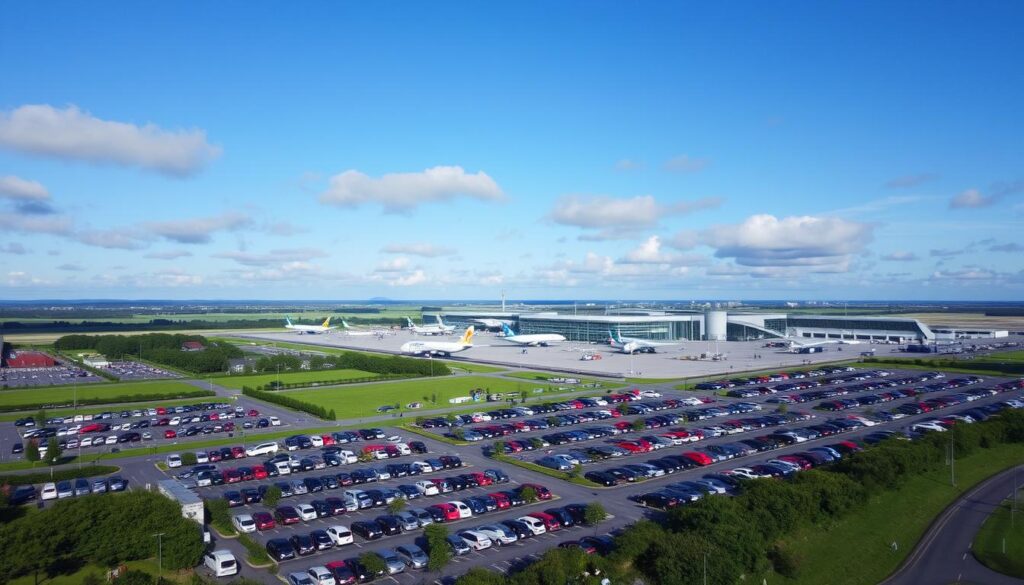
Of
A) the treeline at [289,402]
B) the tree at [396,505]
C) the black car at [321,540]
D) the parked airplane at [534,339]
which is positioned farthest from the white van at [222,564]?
the parked airplane at [534,339]

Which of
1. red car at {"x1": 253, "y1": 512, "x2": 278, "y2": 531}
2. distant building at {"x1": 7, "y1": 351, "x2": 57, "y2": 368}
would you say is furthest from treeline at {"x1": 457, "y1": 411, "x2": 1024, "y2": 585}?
distant building at {"x1": 7, "y1": 351, "x2": 57, "y2": 368}

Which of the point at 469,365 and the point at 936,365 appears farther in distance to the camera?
the point at 469,365

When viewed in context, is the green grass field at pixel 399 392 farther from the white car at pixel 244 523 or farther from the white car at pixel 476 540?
the white car at pixel 476 540

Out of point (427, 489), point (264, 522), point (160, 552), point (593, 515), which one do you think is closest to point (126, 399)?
point (264, 522)

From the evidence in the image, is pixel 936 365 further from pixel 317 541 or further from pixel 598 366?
pixel 317 541

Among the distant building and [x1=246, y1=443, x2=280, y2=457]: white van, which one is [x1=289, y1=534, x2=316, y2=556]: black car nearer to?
[x1=246, y1=443, x2=280, y2=457]: white van

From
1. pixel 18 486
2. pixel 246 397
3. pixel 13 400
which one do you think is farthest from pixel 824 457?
pixel 13 400
